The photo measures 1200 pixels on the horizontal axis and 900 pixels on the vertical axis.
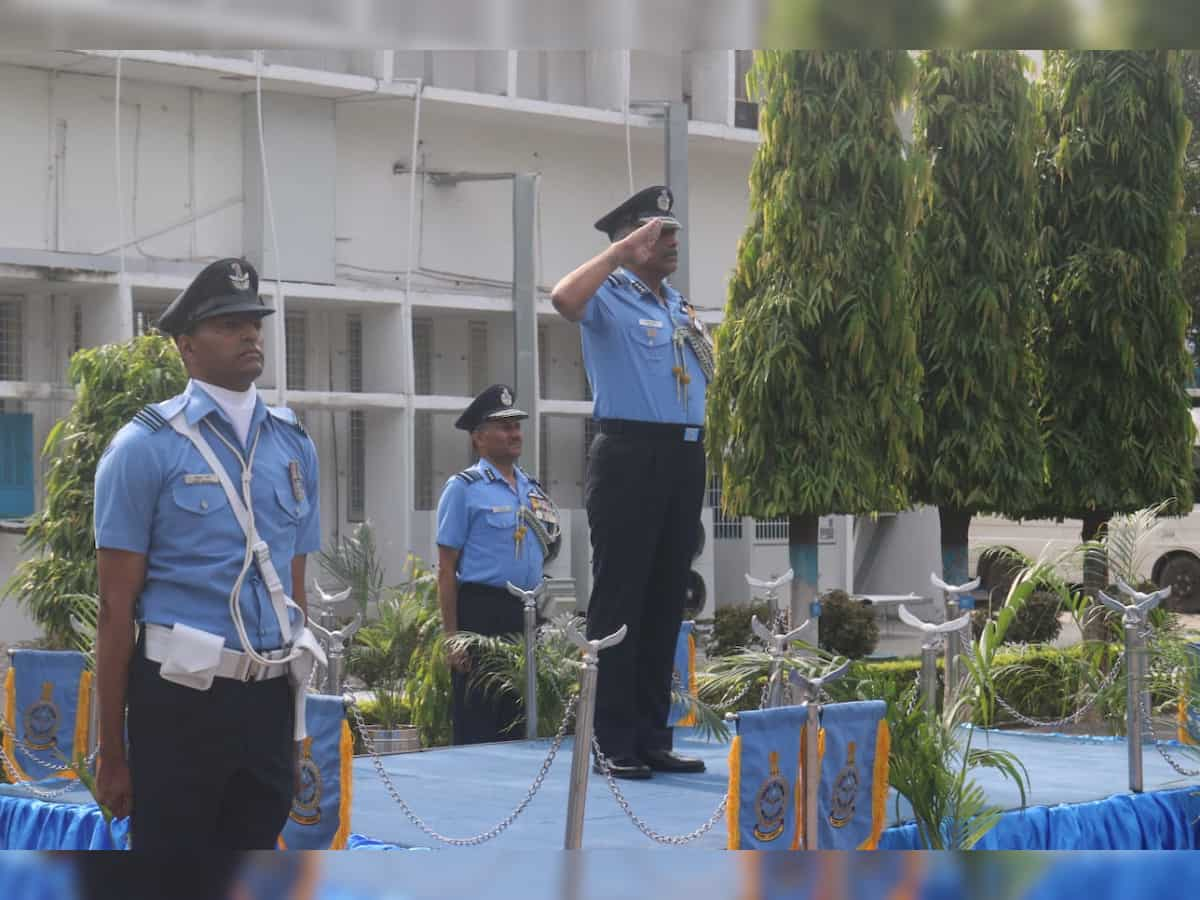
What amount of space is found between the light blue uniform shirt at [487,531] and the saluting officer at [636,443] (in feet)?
6.36

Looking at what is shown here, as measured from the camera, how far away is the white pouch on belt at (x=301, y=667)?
131 inches

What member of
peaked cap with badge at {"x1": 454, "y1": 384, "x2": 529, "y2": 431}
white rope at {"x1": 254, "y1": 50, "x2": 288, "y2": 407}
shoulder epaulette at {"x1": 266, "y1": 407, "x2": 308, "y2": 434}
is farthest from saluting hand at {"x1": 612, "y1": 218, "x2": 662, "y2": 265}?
white rope at {"x1": 254, "y1": 50, "x2": 288, "y2": 407}

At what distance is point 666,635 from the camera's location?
18.9ft

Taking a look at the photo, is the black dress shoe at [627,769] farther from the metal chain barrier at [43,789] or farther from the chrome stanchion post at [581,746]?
the metal chain barrier at [43,789]

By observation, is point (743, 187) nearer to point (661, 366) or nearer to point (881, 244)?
point (881, 244)

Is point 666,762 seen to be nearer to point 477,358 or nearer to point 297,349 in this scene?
point 297,349

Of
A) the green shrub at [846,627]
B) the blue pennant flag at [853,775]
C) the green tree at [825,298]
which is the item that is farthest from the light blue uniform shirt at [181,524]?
the green shrub at [846,627]

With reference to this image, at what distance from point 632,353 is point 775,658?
114 centimetres

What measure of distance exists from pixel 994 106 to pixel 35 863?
9.66 m

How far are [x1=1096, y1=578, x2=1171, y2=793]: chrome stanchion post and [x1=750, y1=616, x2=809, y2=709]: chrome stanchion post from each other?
166 centimetres

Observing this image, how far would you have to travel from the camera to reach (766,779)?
440 centimetres

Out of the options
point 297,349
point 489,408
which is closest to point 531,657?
point 489,408

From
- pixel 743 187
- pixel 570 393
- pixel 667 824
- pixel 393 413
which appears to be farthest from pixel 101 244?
pixel 667 824

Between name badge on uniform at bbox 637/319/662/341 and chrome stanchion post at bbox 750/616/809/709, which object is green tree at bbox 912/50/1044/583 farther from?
chrome stanchion post at bbox 750/616/809/709
